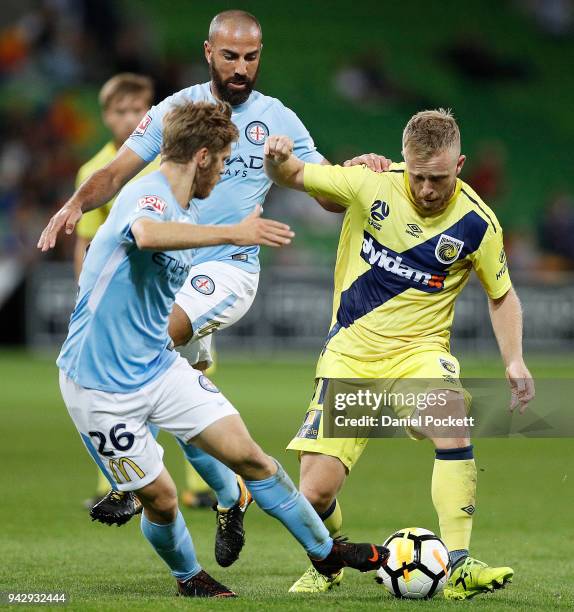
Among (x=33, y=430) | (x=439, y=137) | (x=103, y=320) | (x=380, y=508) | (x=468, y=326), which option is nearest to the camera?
(x=103, y=320)

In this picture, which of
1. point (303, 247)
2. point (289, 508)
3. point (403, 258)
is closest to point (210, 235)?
point (289, 508)

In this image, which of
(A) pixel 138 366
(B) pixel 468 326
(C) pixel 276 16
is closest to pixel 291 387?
(B) pixel 468 326

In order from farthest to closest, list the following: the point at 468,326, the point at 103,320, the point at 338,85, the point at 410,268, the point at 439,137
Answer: the point at 338,85 < the point at 468,326 < the point at 410,268 < the point at 439,137 < the point at 103,320

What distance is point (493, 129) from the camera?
25.8m

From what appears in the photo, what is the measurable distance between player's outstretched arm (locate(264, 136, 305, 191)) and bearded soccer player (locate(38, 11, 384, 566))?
0.79 ft

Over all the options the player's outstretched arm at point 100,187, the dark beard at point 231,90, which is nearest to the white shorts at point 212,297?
the player's outstretched arm at point 100,187

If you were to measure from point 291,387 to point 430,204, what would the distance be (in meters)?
10.3

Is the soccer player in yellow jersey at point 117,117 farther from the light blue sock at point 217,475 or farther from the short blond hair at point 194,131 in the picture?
the short blond hair at point 194,131

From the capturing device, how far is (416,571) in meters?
5.41

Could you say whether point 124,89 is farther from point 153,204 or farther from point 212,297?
point 153,204

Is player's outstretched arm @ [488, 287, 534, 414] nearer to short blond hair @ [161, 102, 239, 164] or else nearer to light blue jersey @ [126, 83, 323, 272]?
light blue jersey @ [126, 83, 323, 272]

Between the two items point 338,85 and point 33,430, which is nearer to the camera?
point 33,430

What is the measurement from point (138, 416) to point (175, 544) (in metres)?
0.66

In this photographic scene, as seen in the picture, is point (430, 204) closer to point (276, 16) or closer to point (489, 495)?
point (489, 495)
